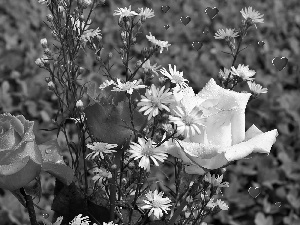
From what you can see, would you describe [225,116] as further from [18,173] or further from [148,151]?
[18,173]

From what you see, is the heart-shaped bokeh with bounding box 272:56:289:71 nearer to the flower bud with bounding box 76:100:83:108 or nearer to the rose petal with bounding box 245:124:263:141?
the rose petal with bounding box 245:124:263:141

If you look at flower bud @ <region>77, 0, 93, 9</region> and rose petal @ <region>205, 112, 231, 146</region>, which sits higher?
flower bud @ <region>77, 0, 93, 9</region>

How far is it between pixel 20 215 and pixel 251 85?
85 cm

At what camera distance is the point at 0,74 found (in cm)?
164

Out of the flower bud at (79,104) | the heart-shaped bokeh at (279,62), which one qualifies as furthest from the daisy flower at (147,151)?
the heart-shaped bokeh at (279,62)

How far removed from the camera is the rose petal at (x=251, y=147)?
0.50 meters

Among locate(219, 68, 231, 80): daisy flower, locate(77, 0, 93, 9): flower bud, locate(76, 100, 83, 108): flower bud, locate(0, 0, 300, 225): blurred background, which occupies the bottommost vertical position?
locate(76, 100, 83, 108): flower bud

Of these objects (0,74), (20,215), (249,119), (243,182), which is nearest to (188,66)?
(249,119)

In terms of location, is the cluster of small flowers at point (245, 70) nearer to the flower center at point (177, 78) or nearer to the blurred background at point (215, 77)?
the flower center at point (177, 78)

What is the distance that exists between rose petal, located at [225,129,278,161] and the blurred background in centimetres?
71

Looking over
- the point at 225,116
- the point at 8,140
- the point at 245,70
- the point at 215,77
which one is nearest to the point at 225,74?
the point at 245,70

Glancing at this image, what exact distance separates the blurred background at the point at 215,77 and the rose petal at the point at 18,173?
25.1 inches

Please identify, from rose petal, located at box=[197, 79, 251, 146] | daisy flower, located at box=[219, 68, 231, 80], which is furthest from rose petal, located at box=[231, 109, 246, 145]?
daisy flower, located at box=[219, 68, 231, 80]

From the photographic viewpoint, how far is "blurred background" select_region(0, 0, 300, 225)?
1.46 metres
